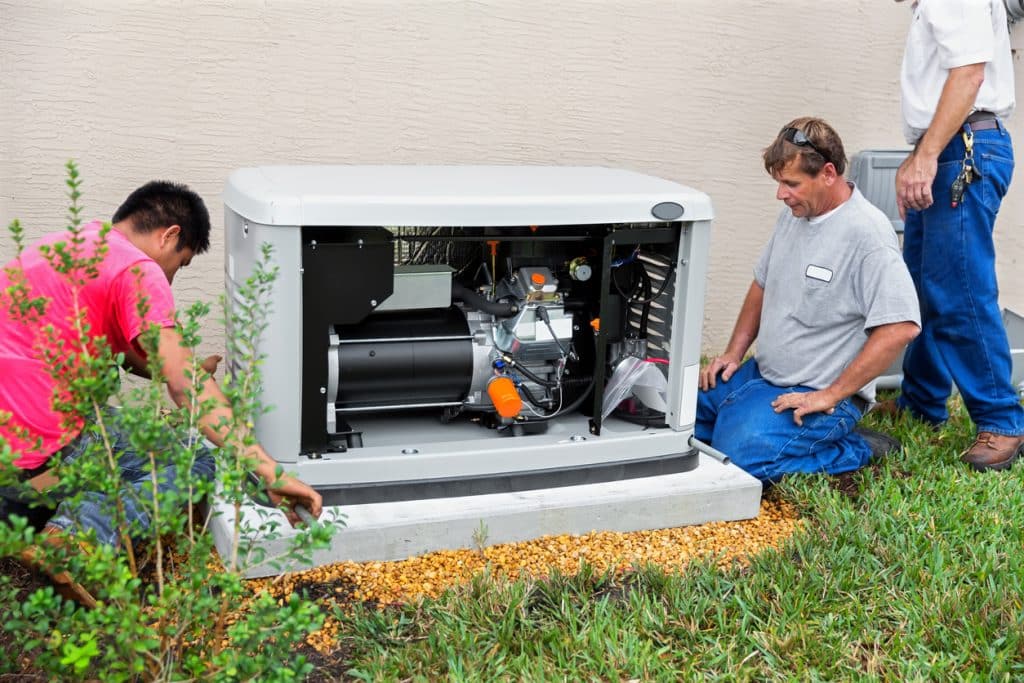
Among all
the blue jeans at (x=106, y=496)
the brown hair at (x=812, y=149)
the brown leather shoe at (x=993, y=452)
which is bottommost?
the brown leather shoe at (x=993, y=452)

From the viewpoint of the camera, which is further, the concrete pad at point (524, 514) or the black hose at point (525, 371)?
the black hose at point (525, 371)

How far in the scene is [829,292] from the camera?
337cm

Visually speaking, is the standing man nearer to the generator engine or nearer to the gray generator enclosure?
the gray generator enclosure

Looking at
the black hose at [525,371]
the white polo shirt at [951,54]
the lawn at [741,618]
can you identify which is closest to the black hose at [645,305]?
the black hose at [525,371]

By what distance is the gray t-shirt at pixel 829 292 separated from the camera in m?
3.26

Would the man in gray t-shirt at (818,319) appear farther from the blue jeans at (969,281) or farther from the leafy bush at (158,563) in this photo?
the leafy bush at (158,563)

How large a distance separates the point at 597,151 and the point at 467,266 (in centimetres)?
140

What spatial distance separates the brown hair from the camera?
3.26 meters

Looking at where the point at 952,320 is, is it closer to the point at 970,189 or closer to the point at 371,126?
the point at 970,189

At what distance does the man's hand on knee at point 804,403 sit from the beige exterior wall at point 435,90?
1.41 metres

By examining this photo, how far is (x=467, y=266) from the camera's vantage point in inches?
128

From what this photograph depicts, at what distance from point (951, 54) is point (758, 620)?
6.38 ft

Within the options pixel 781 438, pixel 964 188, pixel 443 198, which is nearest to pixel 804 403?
pixel 781 438

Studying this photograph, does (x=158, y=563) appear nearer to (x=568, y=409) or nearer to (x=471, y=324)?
(x=471, y=324)
